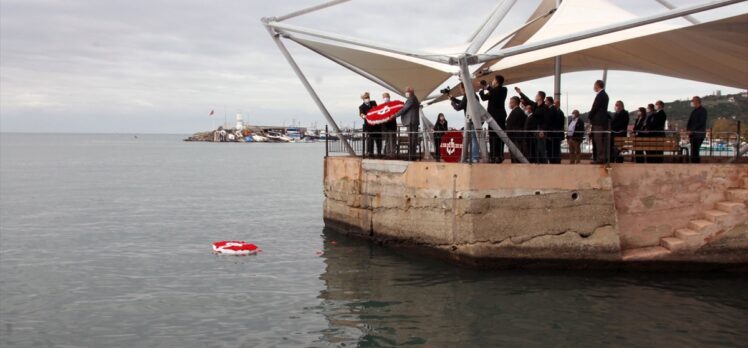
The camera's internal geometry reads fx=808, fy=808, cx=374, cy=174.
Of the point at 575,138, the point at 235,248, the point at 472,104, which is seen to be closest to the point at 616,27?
the point at 575,138

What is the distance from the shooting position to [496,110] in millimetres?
18562

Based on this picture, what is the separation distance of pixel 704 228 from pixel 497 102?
5.20 m

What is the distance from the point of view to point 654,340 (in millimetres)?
12094

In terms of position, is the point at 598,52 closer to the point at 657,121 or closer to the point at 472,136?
the point at 657,121

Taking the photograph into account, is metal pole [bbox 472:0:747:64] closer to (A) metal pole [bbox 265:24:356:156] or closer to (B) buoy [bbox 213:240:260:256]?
(A) metal pole [bbox 265:24:356:156]

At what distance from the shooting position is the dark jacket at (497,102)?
1836cm

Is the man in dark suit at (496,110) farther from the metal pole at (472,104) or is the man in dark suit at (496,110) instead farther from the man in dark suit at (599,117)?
the man in dark suit at (599,117)

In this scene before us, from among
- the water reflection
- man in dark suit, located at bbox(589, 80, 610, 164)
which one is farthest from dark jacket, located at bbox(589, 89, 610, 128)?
the water reflection

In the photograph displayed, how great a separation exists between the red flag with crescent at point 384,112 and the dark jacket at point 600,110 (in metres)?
5.61

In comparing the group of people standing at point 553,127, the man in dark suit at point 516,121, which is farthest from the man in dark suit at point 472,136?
the man in dark suit at point 516,121

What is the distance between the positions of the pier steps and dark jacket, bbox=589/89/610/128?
2.77 meters

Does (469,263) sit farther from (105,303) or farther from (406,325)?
(105,303)

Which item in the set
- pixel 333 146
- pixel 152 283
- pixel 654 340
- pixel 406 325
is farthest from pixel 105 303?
pixel 333 146

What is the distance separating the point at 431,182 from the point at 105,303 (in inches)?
278
